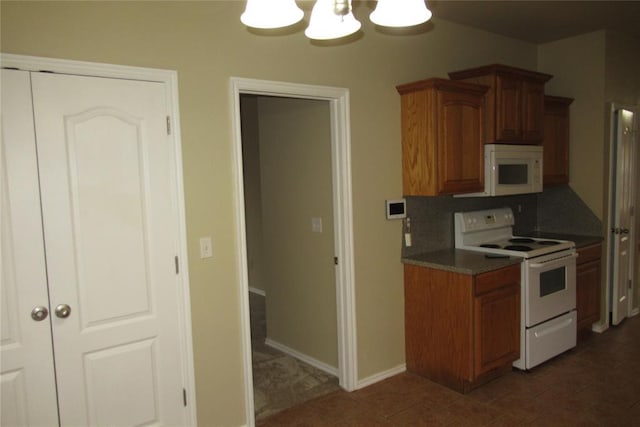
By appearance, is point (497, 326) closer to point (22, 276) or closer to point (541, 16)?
point (541, 16)

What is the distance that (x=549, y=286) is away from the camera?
3.51 m

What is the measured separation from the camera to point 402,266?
3473 millimetres

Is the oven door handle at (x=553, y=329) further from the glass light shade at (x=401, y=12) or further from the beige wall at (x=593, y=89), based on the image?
the glass light shade at (x=401, y=12)

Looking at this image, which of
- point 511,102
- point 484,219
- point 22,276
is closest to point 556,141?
point 511,102

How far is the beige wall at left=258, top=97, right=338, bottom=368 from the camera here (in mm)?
3445

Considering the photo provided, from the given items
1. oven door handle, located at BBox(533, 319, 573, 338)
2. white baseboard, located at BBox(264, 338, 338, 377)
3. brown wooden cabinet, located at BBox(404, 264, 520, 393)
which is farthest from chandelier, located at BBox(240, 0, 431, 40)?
oven door handle, located at BBox(533, 319, 573, 338)

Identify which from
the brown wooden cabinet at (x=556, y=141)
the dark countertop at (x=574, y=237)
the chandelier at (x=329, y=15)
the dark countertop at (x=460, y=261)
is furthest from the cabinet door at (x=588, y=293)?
the chandelier at (x=329, y=15)

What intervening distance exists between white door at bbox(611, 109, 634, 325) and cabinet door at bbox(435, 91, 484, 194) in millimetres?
1625

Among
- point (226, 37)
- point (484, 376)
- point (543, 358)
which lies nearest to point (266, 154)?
point (226, 37)

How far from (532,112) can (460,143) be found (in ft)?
2.96

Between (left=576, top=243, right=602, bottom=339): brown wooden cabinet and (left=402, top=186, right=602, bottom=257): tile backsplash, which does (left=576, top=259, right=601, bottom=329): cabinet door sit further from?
(left=402, top=186, right=602, bottom=257): tile backsplash

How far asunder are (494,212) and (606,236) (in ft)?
3.75

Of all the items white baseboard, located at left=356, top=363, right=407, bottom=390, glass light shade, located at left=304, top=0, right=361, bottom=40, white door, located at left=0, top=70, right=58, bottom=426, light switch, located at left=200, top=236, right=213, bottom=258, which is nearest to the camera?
glass light shade, located at left=304, top=0, right=361, bottom=40

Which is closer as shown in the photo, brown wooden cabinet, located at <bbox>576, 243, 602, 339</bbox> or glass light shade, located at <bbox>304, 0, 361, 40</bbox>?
glass light shade, located at <bbox>304, 0, 361, 40</bbox>
